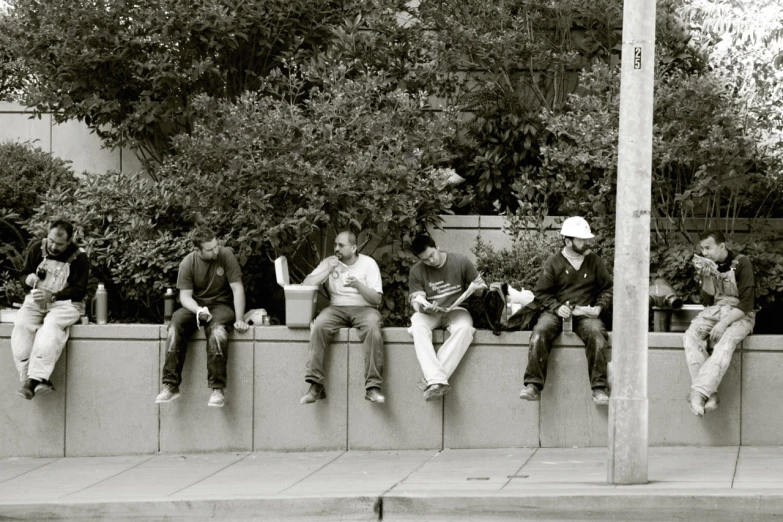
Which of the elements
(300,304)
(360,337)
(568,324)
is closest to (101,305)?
(300,304)

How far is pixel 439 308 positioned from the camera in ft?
33.2

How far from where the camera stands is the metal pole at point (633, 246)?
8109 millimetres

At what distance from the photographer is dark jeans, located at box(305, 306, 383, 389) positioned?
33.4ft

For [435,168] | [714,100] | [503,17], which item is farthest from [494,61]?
[714,100]

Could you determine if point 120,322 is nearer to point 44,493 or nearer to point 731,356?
point 44,493

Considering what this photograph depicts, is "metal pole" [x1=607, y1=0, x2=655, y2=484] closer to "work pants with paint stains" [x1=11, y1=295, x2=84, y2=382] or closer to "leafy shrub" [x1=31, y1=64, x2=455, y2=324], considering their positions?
"leafy shrub" [x1=31, y1=64, x2=455, y2=324]

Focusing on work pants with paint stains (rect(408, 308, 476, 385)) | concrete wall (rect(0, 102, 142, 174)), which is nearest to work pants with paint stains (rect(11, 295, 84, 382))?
work pants with paint stains (rect(408, 308, 476, 385))

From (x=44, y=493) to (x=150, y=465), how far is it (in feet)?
4.23

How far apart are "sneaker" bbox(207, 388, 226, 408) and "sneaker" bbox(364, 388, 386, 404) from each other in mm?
1331

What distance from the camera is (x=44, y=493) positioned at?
9.01 m

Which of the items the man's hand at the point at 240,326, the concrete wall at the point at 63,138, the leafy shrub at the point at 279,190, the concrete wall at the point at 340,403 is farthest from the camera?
the concrete wall at the point at 63,138

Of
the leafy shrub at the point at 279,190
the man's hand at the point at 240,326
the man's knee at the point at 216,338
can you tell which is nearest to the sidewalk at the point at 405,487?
the man's knee at the point at 216,338

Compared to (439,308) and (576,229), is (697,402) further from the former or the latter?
(439,308)

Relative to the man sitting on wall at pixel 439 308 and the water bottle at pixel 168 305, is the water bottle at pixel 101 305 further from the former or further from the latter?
the man sitting on wall at pixel 439 308
